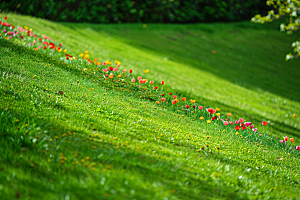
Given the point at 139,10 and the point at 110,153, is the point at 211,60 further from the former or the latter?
the point at 110,153

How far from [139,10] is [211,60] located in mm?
8296

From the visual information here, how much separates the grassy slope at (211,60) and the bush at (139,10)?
139cm

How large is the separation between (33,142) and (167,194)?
78.2 inches

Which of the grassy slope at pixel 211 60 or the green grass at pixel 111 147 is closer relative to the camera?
the green grass at pixel 111 147

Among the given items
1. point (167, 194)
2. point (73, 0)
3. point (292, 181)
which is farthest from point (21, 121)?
point (73, 0)

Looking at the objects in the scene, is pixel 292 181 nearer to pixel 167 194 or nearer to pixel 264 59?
pixel 167 194

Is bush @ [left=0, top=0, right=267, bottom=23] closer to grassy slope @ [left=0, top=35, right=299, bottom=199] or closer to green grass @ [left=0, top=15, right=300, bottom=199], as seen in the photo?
green grass @ [left=0, top=15, right=300, bottom=199]

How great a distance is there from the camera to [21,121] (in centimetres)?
376

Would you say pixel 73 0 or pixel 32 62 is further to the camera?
pixel 73 0

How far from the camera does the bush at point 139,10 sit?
17.0m

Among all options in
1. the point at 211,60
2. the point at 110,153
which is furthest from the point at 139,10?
the point at 110,153

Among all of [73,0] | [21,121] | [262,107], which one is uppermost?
[73,0]

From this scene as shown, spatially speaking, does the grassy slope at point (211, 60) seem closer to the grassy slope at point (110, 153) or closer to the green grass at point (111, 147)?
the green grass at point (111, 147)

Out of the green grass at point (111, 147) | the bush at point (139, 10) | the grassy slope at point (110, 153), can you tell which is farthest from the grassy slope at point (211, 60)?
the grassy slope at point (110, 153)
